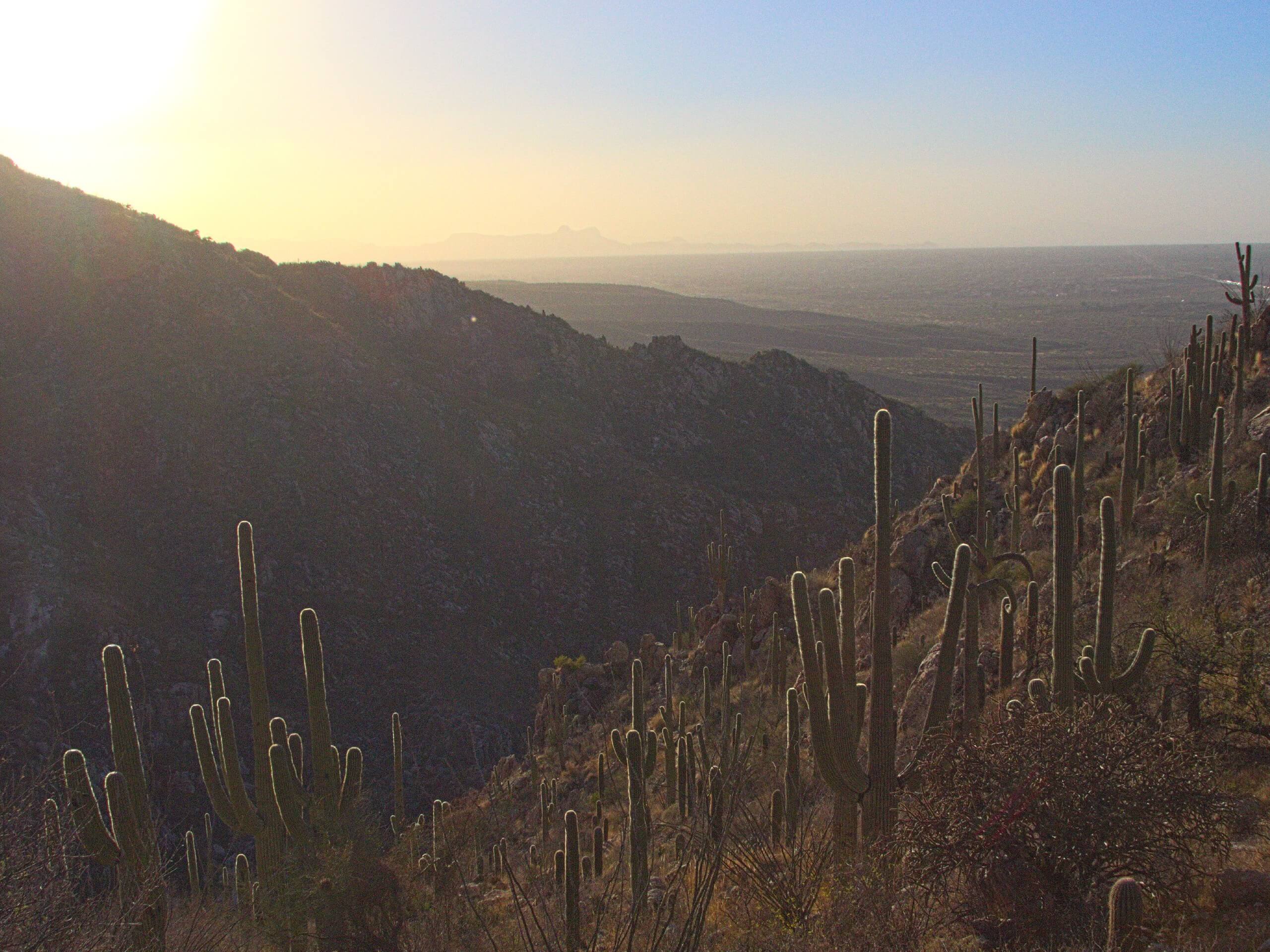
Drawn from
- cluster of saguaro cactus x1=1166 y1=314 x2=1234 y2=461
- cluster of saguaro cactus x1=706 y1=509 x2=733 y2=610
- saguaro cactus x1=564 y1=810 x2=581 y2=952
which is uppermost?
cluster of saguaro cactus x1=1166 y1=314 x2=1234 y2=461

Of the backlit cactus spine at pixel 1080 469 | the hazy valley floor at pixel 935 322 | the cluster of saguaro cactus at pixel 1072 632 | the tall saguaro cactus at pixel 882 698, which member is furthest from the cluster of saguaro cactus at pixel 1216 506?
the hazy valley floor at pixel 935 322

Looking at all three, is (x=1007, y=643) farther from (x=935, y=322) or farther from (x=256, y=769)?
(x=935, y=322)

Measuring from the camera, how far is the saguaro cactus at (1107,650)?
282 inches

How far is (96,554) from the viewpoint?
71.2 feet

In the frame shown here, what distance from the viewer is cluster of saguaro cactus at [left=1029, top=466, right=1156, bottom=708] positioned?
22.3 ft

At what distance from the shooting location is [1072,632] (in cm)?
711

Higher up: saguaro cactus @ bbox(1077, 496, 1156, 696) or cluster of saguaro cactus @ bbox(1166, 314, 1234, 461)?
cluster of saguaro cactus @ bbox(1166, 314, 1234, 461)

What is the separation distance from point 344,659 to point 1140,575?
1622 cm

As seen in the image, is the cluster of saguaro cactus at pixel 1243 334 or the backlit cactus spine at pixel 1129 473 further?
the cluster of saguaro cactus at pixel 1243 334

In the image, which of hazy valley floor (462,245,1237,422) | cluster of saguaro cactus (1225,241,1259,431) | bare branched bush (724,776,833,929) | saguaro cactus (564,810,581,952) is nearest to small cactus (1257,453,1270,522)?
cluster of saguaro cactus (1225,241,1259,431)

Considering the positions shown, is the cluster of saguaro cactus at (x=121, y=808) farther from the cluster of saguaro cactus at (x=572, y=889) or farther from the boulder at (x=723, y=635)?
the boulder at (x=723, y=635)

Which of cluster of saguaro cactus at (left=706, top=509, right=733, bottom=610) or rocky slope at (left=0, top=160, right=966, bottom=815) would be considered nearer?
rocky slope at (left=0, top=160, right=966, bottom=815)

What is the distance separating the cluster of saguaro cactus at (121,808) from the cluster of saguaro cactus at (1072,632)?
6.63 m

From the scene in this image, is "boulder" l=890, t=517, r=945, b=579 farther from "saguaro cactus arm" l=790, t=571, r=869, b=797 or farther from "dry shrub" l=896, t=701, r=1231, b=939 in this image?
"dry shrub" l=896, t=701, r=1231, b=939
